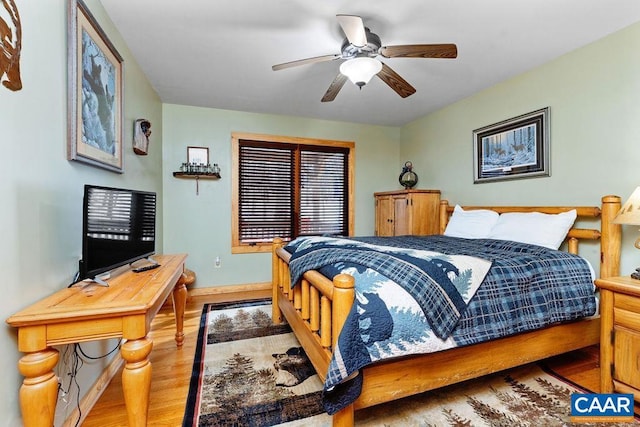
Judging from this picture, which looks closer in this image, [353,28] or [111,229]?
[111,229]

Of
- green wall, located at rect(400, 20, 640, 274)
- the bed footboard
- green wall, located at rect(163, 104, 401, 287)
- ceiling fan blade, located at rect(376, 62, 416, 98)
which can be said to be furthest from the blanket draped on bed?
green wall, located at rect(163, 104, 401, 287)

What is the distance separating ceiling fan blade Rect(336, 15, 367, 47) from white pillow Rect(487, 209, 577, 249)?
6.54ft

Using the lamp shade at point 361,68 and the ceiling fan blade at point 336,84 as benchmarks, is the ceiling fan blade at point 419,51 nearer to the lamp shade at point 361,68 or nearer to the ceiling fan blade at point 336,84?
the lamp shade at point 361,68

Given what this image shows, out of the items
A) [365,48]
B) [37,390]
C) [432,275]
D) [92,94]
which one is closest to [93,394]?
[37,390]

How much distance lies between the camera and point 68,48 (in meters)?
1.47

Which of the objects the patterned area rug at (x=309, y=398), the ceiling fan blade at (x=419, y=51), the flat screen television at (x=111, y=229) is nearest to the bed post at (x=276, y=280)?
the patterned area rug at (x=309, y=398)

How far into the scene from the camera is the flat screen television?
1.32 metres

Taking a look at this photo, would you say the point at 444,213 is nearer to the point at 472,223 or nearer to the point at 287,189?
the point at 472,223

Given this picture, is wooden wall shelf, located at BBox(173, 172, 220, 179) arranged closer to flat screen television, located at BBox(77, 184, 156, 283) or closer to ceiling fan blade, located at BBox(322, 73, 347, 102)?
flat screen television, located at BBox(77, 184, 156, 283)

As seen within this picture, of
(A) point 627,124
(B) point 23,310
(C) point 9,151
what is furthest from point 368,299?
(A) point 627,124

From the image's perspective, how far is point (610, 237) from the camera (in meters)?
2.07

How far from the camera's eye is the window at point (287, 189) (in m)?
3.99

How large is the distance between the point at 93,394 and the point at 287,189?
3.04 m

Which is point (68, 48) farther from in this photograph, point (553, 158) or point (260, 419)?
point (553, 158)
